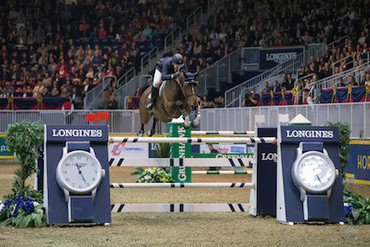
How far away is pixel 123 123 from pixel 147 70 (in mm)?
8618

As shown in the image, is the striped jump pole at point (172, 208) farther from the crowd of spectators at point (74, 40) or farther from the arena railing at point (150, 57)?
the arena railing at point (150, 57)

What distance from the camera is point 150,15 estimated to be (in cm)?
3866

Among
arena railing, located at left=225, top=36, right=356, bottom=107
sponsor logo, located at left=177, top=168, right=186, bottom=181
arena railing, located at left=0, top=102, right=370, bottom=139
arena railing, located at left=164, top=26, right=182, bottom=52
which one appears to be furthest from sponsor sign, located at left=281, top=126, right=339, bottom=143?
arena railing, located at left=164, top=26, right=182, bottom=52

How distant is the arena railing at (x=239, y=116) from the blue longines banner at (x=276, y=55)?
6.88m

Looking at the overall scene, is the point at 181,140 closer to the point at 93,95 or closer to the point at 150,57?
the point at 93,95

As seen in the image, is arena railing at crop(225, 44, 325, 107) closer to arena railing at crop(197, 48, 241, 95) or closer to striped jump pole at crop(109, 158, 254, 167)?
arena railing at crop(197, 48, 241, 95)

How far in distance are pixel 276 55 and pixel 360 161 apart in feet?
47.3

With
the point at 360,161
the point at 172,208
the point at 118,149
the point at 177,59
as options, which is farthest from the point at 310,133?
the point at 118,149

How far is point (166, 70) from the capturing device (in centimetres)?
1309

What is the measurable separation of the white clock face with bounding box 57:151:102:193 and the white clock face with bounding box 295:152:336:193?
9.66 ft

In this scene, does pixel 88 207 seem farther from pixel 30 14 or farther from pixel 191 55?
pixel 30 14

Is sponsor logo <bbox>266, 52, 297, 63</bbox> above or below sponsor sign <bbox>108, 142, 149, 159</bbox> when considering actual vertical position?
above

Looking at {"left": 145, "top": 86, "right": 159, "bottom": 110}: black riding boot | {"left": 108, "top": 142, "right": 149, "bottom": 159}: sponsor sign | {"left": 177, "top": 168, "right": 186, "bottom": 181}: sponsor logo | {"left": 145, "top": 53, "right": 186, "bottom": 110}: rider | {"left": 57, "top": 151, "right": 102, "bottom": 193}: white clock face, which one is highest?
{"left": 145, "top": 53, "right": 186, "bottom": 110}: rider

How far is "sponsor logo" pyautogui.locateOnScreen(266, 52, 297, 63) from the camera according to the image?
29.7m
